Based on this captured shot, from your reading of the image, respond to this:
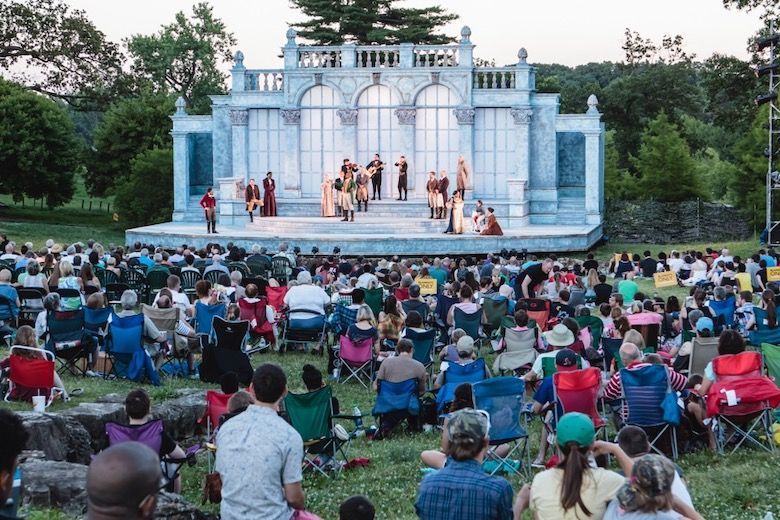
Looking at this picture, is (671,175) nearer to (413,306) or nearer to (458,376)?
(413,306)

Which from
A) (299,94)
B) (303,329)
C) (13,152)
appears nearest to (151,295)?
(303,329)

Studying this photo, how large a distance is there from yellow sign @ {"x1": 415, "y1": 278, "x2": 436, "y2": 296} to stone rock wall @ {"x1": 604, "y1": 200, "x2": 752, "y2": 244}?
21268 millimetres

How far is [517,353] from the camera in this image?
44.6 feet

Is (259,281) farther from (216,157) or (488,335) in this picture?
(216,157)

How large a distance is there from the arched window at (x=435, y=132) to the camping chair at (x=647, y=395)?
27.4 meters

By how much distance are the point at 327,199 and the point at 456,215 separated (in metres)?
4.80

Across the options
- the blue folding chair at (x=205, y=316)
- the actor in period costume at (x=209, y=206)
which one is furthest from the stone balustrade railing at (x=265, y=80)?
the blue folding chair at (x=205, y=316)

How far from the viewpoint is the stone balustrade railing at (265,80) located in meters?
38.6

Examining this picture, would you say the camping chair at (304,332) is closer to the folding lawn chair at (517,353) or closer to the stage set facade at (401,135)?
the folding lawn chair at (517,353)

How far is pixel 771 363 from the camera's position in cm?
1206

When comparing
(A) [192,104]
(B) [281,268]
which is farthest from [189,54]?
(B) [281,268]

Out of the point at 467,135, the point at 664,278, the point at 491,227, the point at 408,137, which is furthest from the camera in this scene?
the point at 408,137

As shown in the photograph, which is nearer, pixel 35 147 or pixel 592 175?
pixel 592 175

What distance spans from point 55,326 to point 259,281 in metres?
4.26
